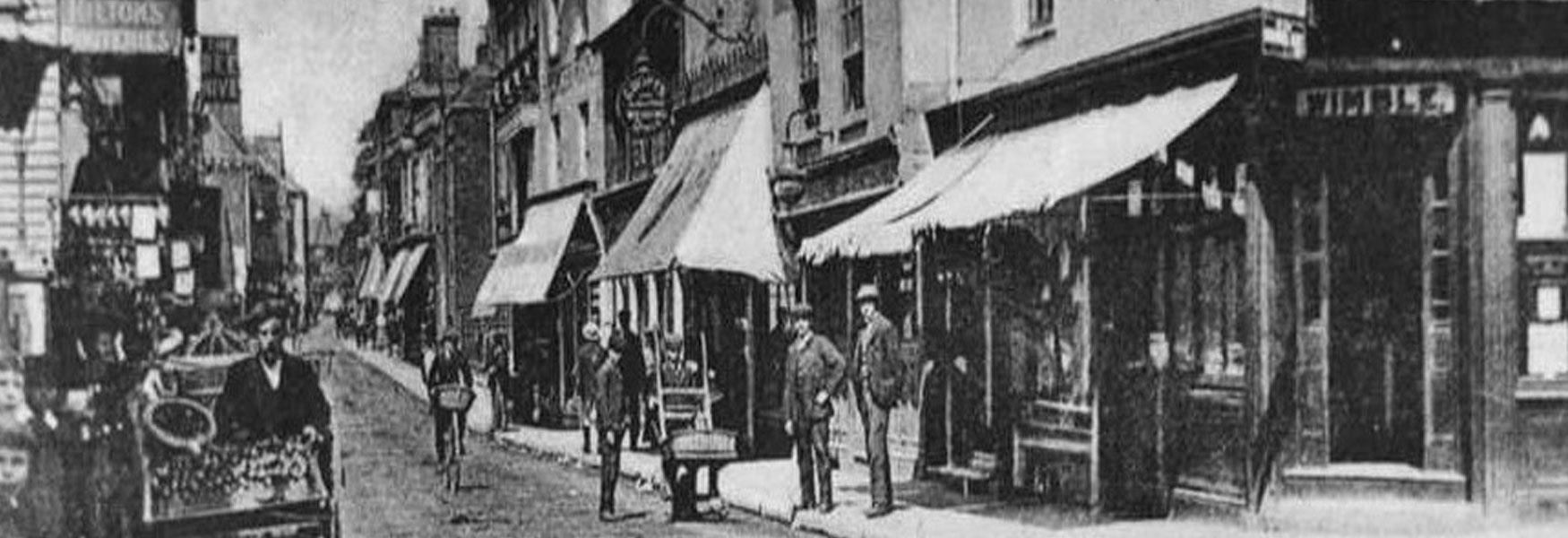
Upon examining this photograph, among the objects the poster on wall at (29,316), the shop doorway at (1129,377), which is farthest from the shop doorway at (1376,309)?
the poster on wall at (29,316)

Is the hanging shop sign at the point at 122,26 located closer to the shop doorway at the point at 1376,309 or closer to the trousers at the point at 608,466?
the trousers at the point at 608,466

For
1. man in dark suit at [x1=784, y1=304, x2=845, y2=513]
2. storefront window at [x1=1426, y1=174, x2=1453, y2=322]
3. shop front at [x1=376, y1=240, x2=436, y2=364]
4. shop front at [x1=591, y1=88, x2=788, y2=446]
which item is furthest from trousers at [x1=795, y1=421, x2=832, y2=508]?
shop front at [x1=376, y1=240, x2=436, y2=364]

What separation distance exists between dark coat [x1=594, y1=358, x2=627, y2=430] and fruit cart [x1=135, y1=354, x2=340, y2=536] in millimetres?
5290

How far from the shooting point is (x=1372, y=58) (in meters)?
11.5

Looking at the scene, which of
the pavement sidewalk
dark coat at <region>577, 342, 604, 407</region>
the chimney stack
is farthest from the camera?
the chimney stack

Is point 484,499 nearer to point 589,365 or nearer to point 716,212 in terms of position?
point 589,365

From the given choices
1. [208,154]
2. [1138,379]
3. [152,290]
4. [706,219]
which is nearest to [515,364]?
[208,154]

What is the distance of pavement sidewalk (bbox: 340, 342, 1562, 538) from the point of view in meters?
12.2

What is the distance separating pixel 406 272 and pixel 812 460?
32.6m

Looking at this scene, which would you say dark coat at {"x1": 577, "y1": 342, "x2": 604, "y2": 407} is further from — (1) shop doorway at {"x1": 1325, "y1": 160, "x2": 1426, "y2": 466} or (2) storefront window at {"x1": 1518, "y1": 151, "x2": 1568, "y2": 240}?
(2) storefront window at {"x1": 1518, "y1": 151, "x2": 1568, "y2": 240}

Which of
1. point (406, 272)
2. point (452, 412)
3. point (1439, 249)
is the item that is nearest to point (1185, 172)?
point (1439, 249)

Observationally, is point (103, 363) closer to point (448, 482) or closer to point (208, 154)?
point (448, 482)

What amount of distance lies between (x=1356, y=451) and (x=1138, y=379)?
70.2 inches

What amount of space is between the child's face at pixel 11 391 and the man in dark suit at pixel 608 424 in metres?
6.48
